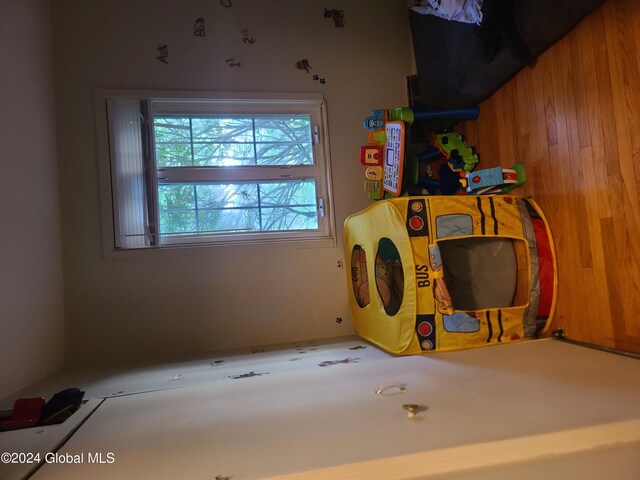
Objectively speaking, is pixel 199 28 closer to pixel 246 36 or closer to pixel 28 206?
pixel 246 36

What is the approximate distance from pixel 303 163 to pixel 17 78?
53.6 inches

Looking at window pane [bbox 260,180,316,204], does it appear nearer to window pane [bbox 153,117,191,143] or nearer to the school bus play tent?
window pane [bbox 153,117,191,143]

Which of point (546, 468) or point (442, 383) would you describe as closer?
point (546, 468)

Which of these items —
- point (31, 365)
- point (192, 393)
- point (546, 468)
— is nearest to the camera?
point (546, 468)

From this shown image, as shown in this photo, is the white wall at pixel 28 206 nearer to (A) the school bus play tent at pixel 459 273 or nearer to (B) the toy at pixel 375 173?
(A) the school bus play tent at pixel 459 273

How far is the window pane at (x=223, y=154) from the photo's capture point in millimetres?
2229

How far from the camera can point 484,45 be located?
1.66 metres

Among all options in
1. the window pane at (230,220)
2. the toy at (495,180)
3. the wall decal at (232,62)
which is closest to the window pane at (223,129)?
Answer: the wall decal at (232,62)

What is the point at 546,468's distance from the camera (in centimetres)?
66

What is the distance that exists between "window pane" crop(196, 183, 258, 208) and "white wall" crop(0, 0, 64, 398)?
704mm

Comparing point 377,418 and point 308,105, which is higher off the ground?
point 308,105

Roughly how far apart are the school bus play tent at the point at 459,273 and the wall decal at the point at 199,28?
4.73ft

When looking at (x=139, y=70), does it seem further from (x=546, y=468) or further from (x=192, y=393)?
(x=546, y=468)

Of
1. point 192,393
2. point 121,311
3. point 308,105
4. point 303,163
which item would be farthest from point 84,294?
point 308,105
